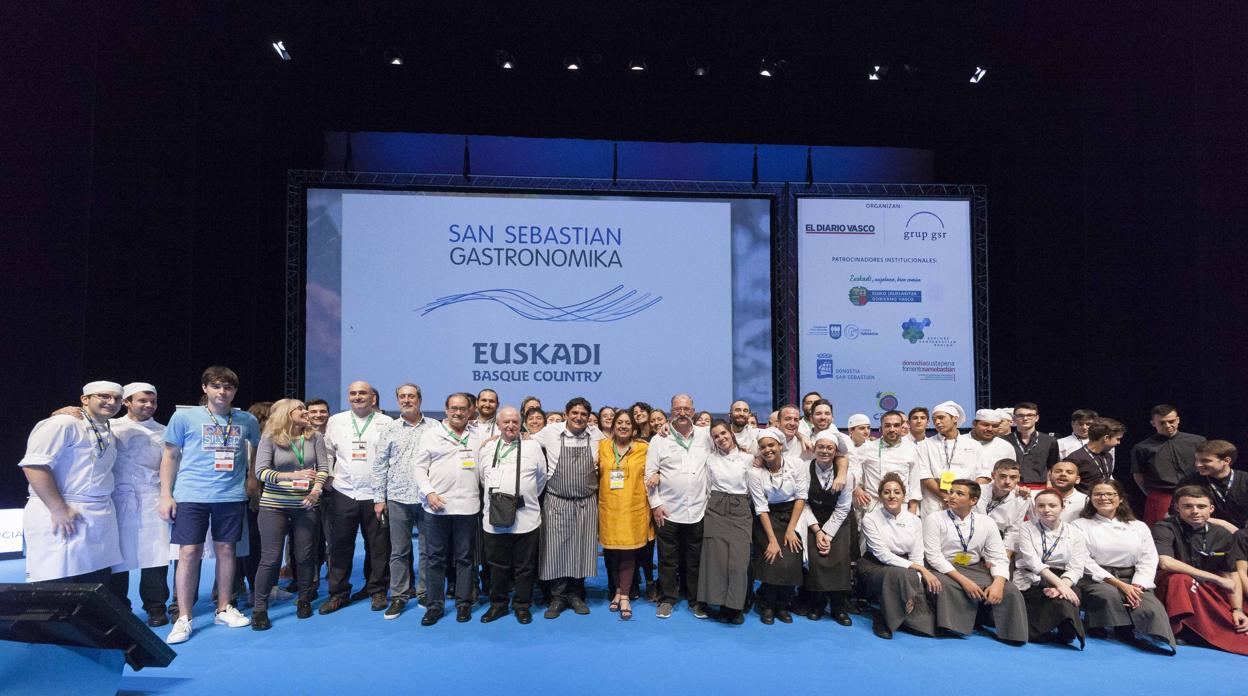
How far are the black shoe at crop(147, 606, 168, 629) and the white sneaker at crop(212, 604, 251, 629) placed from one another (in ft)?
1.13

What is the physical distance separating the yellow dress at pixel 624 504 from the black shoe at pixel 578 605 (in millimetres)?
381

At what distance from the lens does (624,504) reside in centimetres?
482

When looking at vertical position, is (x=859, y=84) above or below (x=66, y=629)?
above

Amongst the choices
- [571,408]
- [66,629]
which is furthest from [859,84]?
[66,629]

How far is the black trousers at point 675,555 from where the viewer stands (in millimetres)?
4793

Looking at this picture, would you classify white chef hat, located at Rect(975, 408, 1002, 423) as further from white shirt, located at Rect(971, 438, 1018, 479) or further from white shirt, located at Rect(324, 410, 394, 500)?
white shirt, located at Rect(324, 410, 394, 500)

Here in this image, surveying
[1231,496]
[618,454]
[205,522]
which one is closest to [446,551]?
[618,454]

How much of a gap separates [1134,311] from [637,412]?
199 inches

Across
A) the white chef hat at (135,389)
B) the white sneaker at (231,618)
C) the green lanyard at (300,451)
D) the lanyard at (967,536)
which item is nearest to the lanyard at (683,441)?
the lanyard at (967,536)

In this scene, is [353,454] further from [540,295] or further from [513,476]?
[540,295]

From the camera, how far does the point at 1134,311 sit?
700cm

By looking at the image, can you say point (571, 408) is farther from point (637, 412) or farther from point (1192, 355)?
point (1192, 355)

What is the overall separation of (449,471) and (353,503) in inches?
29.9

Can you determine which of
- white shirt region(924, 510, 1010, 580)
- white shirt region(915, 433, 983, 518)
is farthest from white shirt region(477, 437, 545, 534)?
white shirt region(915, 433, 983, 518)
